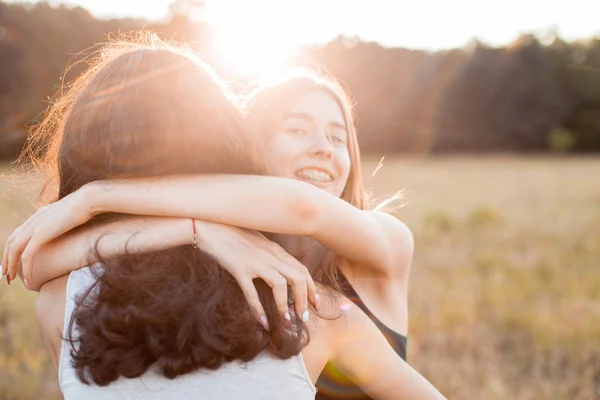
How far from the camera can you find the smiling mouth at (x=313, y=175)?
2727 mm

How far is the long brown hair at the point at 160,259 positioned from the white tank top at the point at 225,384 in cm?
2

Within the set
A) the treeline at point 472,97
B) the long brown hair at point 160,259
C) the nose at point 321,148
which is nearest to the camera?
the long brown hair at point 160,259

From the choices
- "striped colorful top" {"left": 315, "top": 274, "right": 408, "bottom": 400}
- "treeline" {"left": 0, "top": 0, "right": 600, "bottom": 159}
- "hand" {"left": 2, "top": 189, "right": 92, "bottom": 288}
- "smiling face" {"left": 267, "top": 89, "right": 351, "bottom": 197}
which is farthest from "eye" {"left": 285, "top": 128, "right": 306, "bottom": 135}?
"treeline" {"left": 0, "top": 0, "right": 600, "bottom": 159}

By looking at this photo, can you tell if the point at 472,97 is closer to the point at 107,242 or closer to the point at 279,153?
the point at 279,153

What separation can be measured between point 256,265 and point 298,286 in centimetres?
12

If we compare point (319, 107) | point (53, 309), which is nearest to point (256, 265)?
point (53, 309)

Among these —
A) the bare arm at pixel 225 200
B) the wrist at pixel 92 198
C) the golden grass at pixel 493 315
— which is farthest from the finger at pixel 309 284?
the golden grass at pixel 493 315

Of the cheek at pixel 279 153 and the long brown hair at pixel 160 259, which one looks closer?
the long brown hair at pixel 160 259

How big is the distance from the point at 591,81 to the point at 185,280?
5396 cm

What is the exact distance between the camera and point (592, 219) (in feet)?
37.8

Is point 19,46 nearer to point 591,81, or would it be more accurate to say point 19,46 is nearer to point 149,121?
point 149,121

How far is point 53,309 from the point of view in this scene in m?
1.58

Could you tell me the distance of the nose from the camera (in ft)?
8.82

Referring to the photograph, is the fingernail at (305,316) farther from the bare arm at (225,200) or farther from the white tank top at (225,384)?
the bare arm at (225,200)
